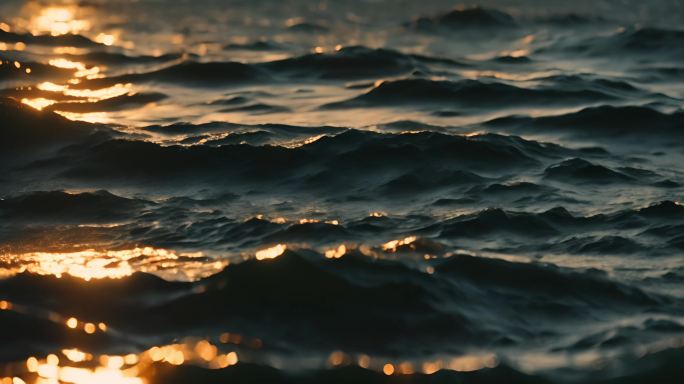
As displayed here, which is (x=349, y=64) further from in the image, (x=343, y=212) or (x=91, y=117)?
(x=343, y=212)

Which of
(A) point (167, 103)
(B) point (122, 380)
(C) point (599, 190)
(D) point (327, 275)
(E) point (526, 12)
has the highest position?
(E) point (526, 12)

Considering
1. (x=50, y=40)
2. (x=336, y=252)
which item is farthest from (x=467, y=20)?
(x=336, y=252)

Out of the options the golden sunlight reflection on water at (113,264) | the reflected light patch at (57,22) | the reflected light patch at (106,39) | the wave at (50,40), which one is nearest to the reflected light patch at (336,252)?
the golden sunlight reflection on water at (113,264)

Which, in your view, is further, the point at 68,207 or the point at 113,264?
the point at 68,207

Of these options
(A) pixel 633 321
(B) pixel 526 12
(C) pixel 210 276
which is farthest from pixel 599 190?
(B) pixel 526 12

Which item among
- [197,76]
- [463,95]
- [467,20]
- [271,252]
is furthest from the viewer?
[467,20]

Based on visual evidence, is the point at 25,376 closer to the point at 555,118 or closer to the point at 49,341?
the point at 49,341

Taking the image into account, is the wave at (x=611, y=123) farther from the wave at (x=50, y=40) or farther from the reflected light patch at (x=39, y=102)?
the wave at (x=50, y=40)

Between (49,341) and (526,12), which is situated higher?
(526,12)

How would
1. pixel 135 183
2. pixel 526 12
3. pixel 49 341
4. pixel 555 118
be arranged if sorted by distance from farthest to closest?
pixel 526 12
pixel 555 118
pixel 135 183
pixel 49 341
